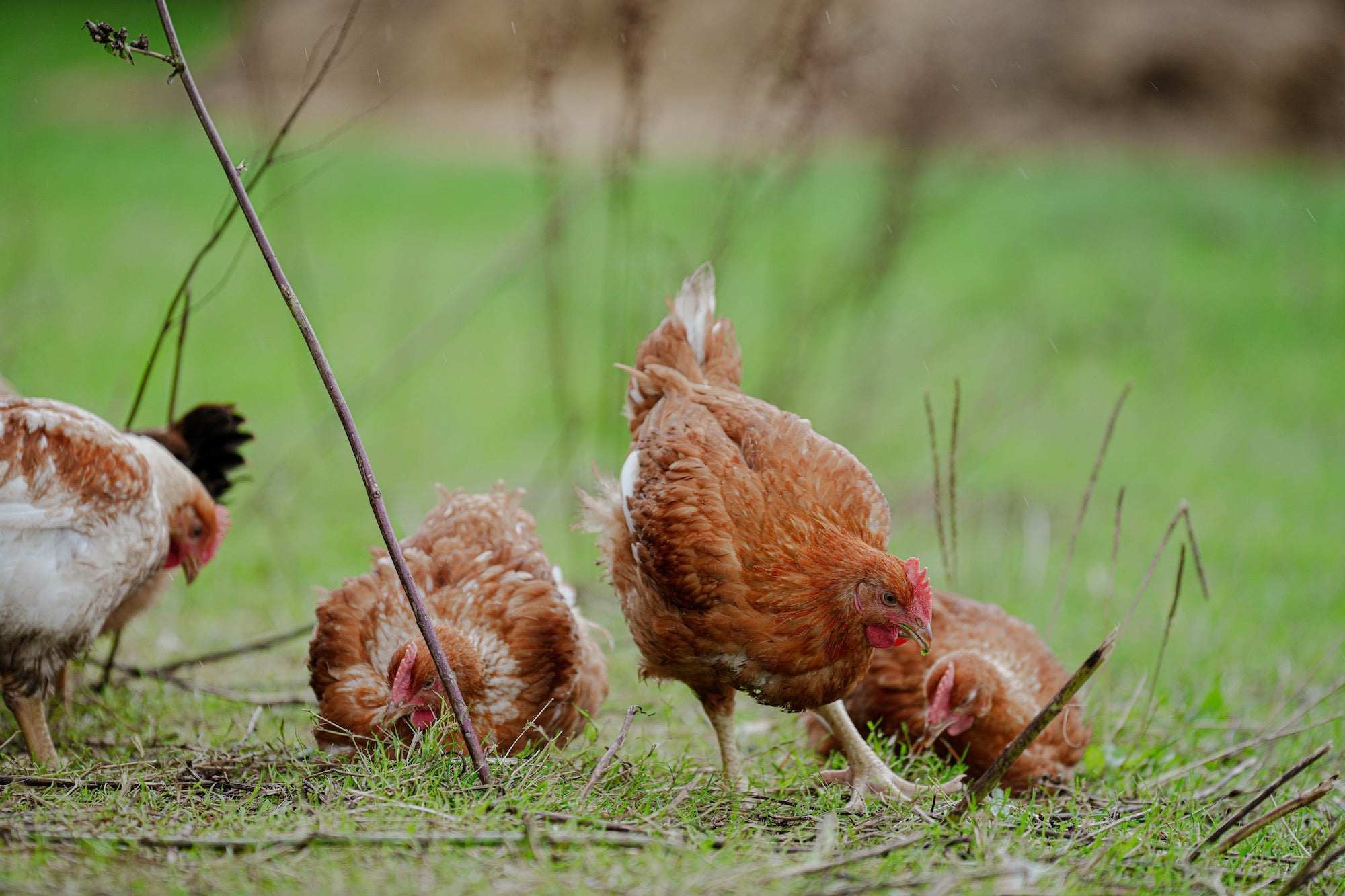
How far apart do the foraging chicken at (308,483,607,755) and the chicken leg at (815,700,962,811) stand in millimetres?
805

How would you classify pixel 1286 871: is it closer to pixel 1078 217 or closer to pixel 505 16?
pixel 1078 217

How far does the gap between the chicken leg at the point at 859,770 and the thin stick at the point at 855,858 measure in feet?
2.05

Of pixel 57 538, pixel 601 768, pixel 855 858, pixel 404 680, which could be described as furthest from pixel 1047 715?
pixel 57 538

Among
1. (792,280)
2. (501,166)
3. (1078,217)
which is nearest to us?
(792,280)

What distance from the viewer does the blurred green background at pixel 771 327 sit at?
5.67 meters

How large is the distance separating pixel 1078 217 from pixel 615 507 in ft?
42.5

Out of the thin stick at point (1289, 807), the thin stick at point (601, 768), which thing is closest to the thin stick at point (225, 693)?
the thin stick at point (601, 768)

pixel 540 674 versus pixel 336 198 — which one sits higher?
pixel 336 198

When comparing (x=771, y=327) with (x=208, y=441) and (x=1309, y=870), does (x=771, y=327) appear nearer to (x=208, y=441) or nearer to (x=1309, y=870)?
(x=208, y=441)

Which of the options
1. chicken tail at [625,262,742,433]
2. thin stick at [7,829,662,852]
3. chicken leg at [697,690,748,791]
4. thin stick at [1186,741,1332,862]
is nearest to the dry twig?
thin stick at [7,829,662,852]

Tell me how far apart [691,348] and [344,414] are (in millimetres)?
1521

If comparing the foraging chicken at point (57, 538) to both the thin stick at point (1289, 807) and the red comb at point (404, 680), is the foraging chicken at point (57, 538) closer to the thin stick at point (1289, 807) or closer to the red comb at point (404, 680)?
the red comb at point (404, 680)

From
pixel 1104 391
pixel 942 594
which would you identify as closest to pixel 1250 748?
pixel 942 594

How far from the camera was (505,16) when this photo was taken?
73.9 feet
